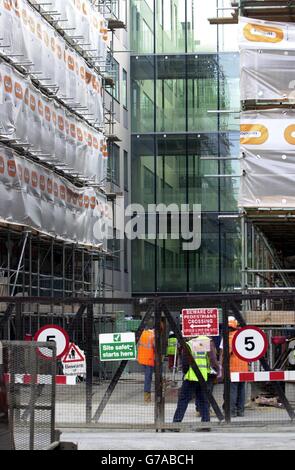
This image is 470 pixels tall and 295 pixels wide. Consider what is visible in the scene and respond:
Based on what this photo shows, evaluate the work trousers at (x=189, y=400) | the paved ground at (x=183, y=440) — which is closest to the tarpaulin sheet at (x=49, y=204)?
the work trousers at (x=189, y=400)

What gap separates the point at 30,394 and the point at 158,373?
7308 millimetres

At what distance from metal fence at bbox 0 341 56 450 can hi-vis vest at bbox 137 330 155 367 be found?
699 centimetres

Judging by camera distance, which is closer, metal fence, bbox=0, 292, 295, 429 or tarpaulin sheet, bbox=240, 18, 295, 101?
metal fence, bbox=0, 292, 295, 429

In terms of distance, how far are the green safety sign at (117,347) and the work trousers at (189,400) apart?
969 millimetres

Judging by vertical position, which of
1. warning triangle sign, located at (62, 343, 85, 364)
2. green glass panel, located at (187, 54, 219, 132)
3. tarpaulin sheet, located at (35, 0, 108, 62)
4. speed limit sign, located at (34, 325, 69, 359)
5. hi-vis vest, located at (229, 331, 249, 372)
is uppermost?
green glass panel, located at (187, 54, 219, 132)

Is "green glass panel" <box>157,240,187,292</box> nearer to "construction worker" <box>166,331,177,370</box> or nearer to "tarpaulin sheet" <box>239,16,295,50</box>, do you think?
"tarpaulin sheet" <box>239,16,295,50</box>

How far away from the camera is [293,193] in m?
21.3

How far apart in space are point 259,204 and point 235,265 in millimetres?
23876

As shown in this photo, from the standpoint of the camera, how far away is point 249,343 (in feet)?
55.5

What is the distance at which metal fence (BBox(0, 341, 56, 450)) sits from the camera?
9.24 m

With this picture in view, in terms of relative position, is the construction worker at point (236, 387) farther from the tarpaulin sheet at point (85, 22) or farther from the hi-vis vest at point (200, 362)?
the tarpaulin sheet at point (85, 22)

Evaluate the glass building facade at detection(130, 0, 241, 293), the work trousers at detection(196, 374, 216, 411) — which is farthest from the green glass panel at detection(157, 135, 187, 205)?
the work trousers at detection(196, 374, 216, 411)

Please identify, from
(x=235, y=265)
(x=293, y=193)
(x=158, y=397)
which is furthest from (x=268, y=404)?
(x=235, y=265)

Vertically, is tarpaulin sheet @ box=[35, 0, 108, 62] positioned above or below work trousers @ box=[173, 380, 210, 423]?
above
